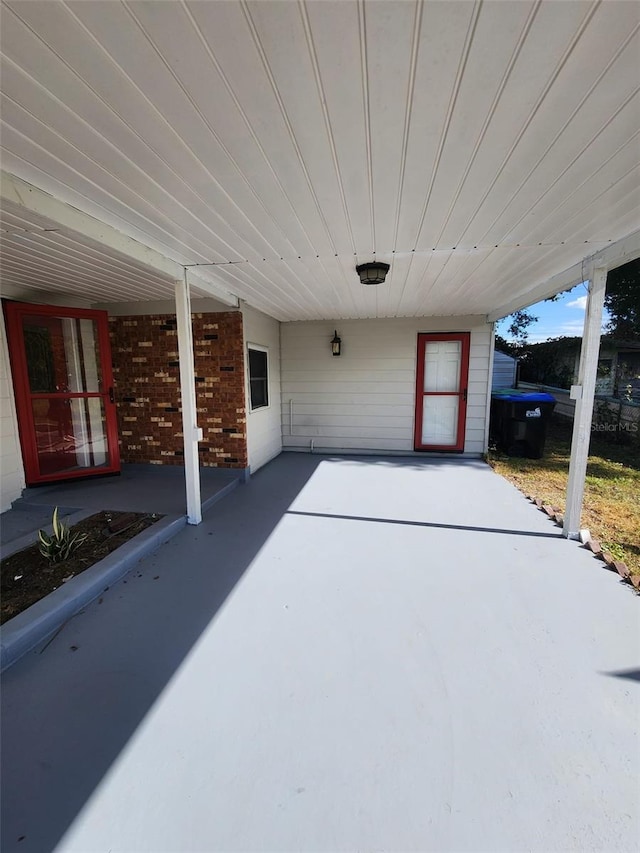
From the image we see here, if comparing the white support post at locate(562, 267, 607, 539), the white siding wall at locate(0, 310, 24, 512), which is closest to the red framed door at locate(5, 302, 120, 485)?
the white siding wall at locate(0, 310, 24, 512)

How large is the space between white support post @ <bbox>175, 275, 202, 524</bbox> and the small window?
180 cm

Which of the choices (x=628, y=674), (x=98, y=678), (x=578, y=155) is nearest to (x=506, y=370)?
(x=578, y=155)

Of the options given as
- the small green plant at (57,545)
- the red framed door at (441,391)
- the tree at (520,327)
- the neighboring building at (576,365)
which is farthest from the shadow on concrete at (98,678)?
the tree at (520,327)

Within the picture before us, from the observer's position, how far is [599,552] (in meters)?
3.04

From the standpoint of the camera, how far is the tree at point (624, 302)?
938 centimetres

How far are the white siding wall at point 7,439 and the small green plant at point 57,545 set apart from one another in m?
1.56

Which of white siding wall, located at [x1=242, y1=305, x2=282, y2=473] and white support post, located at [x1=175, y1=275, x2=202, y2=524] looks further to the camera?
white siding wall, located at [x1=242, y1=305, x2=282, y2=473]

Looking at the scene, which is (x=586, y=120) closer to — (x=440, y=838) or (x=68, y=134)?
(x=68, y=134)

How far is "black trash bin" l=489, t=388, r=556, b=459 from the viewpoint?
6227 mm

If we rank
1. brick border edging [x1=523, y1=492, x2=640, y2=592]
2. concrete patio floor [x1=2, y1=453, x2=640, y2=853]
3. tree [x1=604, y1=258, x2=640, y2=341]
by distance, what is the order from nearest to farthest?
concrete patio floor [x1=2, y1=453, x2=640, y2=853] → brick border edging [x1=523, y1=492, x2=640, y2=592] → tree [x1=604, y1=258, x2=640, y2=341]

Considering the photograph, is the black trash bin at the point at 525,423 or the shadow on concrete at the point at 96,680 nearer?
the shadow on concrete at the point at 96,680

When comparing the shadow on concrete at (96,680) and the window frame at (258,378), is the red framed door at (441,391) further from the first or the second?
the shadow on concrete at (96,680)

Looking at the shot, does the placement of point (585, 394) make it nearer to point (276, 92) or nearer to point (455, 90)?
point (455, 90)

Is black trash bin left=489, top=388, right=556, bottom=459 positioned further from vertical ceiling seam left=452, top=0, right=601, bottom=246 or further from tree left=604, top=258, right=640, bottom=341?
tree left=604, top=258, right=640, bottom=341
